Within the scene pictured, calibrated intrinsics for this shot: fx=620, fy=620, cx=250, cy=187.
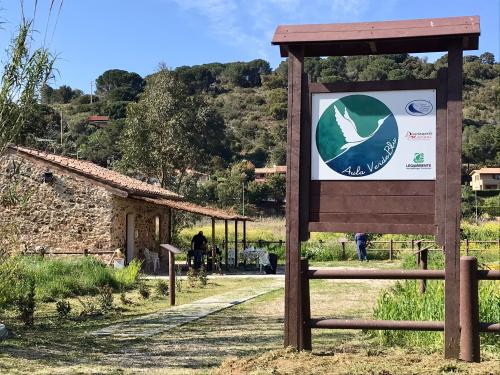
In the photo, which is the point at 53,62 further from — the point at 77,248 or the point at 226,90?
the point at 226,90

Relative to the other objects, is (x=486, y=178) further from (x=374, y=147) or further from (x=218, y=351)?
(x=374, y=147)

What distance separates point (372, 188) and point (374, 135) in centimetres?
50

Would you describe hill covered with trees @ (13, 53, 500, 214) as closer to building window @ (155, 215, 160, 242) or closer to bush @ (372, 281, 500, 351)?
bush @ (372, 281, 500, 351)

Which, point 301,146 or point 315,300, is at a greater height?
point 301,146

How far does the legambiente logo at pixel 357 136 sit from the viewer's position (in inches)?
230

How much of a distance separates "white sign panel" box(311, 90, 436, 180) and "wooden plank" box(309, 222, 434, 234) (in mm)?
443

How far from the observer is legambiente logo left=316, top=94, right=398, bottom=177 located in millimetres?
5836

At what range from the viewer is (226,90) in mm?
116250

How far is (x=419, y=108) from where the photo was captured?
18.9ft

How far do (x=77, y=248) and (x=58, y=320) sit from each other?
11384 mm

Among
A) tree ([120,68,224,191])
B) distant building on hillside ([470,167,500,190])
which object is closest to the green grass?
tree ([120,68,224,191])

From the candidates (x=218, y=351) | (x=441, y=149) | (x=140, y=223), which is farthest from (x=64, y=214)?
(x=441, y=149)

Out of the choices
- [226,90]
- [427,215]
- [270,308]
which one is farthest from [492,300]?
[226,90]

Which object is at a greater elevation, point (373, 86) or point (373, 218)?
point (373, 86)
